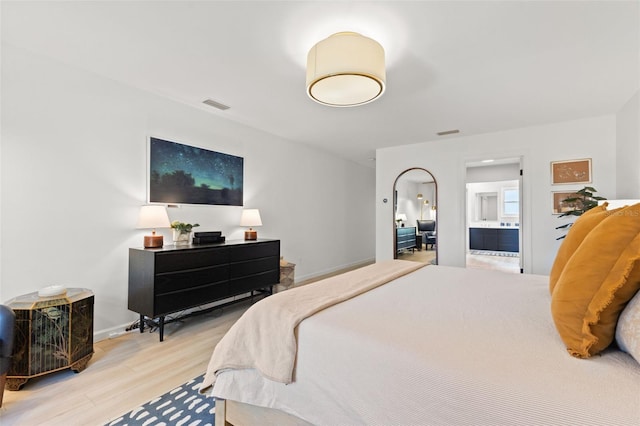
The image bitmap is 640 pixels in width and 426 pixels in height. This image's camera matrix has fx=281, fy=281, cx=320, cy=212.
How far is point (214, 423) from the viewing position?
1.61 m

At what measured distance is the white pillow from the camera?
33.8 inches

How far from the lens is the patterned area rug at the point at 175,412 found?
1.61m

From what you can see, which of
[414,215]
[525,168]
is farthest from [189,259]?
[414,215]

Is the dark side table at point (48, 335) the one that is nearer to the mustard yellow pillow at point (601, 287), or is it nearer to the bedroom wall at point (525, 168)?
the mustard yellow pillow at point (601, 287)

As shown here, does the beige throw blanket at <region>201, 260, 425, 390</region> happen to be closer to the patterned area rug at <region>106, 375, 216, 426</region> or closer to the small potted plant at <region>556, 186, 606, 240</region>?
the patterned area rug at <region>106, 375, 216, 426</region>

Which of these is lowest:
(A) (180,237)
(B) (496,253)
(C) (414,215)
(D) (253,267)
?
(B) (496,253)

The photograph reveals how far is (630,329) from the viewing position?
89 centimetres

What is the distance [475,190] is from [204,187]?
813 cm

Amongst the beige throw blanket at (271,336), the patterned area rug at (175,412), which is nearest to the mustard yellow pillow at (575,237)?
the beige throw blanket at (271,336)

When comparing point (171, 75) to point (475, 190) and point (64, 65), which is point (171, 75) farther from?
point (475, 190)

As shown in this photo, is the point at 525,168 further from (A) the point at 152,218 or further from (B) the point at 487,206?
(A) the point at 152,218

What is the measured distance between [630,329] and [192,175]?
368 centimetres

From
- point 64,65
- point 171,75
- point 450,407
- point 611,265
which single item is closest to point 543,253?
point 611,265

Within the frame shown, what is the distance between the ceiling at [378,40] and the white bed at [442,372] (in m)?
1.85
